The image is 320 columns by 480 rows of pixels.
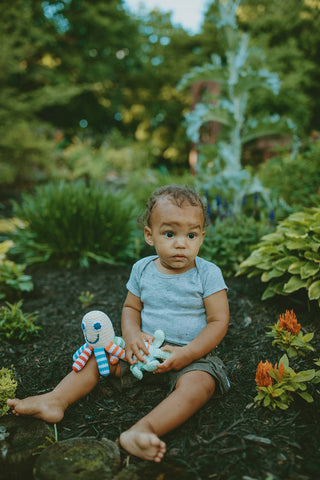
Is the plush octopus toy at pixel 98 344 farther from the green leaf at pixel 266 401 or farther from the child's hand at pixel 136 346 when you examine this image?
the green leaf at pixel 266 401

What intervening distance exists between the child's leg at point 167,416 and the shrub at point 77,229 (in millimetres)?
2374

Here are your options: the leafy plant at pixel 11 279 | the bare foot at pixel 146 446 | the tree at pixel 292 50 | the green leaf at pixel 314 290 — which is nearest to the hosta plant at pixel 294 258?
the green leaf at pixel 314 290

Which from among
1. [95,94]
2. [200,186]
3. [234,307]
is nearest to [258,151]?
[200,186]

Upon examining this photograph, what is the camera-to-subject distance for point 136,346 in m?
1.69

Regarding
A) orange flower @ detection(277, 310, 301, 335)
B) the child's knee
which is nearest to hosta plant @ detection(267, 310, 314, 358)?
orange flower @ detection(277, 310, 301, 335)

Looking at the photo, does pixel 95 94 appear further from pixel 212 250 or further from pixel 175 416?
pixel 175 416

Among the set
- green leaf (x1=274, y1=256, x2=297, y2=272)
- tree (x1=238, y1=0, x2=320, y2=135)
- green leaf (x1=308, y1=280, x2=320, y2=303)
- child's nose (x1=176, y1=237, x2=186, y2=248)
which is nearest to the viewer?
child's nose (x1=176, y1=237, x2=186, y2=248)

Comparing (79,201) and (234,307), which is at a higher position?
(79,201)

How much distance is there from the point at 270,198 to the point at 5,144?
667 centimetres

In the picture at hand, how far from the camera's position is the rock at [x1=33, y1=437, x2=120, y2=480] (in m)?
1.24

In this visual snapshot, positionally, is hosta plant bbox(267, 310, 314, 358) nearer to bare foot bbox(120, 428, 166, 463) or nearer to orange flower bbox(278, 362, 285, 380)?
orange flower bbox(278, 362, 285, 380)

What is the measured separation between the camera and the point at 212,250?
10.8 ft

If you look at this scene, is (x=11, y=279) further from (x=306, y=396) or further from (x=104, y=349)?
(x=306, y=396)

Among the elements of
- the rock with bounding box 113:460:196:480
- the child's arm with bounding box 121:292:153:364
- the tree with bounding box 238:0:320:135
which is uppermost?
the tree with bounding box 238:0:320:135
